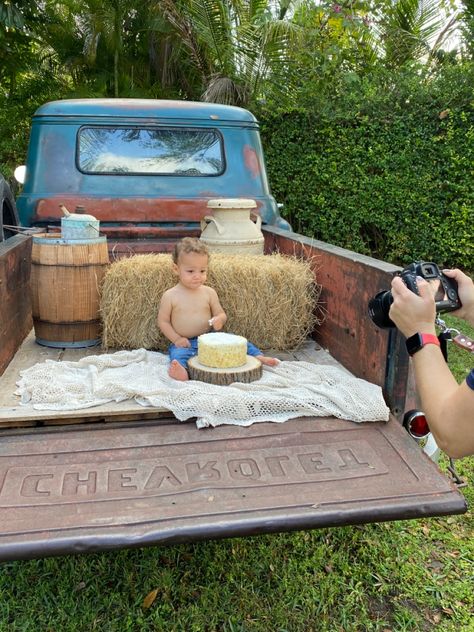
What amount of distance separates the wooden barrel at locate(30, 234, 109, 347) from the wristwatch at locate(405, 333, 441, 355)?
6.76 ft

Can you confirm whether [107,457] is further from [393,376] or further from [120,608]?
[393,376]

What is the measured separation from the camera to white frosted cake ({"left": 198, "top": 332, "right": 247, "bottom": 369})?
248 centimetres

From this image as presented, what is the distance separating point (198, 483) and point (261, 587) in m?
0.98

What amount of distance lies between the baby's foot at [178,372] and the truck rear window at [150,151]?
1.88 m

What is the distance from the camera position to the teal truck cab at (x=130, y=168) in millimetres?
3844

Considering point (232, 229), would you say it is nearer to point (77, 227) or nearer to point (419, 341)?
point (77, 227)

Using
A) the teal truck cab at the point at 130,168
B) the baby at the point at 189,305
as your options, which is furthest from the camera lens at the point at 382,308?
the teal truck cab at the point at 130,168

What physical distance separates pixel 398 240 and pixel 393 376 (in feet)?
20.5

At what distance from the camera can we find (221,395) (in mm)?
2199

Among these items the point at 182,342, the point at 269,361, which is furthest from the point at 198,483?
the point at 182,342

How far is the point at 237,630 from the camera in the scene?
2.19m

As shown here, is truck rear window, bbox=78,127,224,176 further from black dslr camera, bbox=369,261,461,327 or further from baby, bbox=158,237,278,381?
black dslr camera, bbox=369,261,461,327

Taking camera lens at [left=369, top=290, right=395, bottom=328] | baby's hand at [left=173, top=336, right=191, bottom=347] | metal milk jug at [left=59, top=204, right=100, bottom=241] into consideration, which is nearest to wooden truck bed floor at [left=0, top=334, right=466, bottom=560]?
camera lens at [left=369, top=290, right=395, bottom=328]

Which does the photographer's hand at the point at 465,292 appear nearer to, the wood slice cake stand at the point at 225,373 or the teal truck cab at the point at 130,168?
the wood slice cake stand at the point at 225,373
